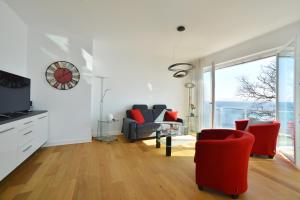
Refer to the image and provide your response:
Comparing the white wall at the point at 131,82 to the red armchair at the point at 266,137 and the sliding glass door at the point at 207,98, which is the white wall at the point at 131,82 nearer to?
the sliding glass door at the point at 207,98

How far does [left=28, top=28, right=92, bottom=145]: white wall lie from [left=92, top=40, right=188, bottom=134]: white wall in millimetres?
691

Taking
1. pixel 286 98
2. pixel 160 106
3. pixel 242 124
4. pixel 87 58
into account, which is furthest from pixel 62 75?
pixel 286 98

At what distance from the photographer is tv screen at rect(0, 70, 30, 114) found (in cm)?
263

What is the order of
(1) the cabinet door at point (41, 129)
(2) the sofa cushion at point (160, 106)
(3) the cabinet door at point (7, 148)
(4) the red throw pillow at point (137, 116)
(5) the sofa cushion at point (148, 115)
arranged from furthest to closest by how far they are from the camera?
(2) the sofa cushion at point (160, 106) < (5) the sofa cushion at point (148, 115) < (4) the red throw pillow at point (137, 116) < (1) the cabinet door at point (41, 129) < (3) the cabinet door at point (7, 148)

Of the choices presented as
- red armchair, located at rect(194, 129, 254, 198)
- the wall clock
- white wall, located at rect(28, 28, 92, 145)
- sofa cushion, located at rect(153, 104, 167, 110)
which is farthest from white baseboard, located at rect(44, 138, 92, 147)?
red armchair, located at rect(194, 129, 254, 198)

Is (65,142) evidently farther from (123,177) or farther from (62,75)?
(123,177)

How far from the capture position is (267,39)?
4070 millimetres

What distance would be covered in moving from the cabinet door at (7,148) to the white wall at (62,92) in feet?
6.13

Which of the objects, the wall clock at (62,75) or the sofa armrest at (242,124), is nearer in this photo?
the sofa armrest at (242,124)

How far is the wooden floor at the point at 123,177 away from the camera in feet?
7.12

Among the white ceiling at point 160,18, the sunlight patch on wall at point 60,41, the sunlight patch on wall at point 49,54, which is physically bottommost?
the sunlight patch on wall at point 49,54

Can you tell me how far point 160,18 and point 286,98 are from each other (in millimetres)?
3185

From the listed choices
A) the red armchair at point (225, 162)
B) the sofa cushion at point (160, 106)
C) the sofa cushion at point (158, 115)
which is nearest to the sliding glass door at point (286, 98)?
the red armchair at point (225, 162)

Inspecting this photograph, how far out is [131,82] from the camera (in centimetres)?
595
